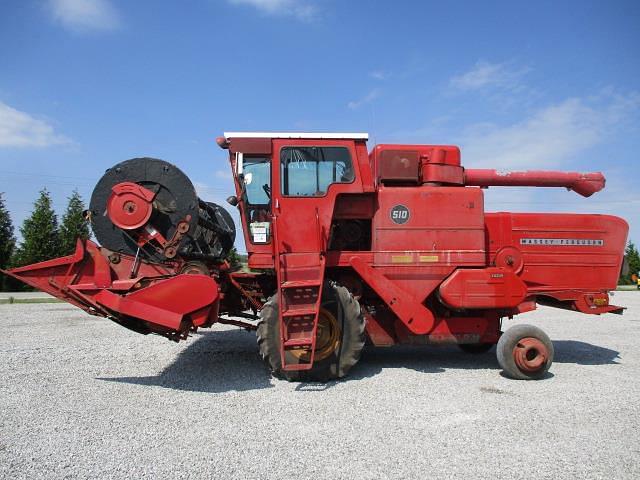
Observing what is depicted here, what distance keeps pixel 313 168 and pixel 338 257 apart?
1220 millimetres

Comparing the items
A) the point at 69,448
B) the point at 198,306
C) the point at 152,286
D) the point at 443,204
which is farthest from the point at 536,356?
the point at 69,448

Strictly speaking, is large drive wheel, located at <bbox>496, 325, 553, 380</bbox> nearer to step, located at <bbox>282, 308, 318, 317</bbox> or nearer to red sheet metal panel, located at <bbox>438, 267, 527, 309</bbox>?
red sheet metal panel, located at <bbox>438, 267, 527, 309</bbox>

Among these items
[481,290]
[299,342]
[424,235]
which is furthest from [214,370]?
[481,290]

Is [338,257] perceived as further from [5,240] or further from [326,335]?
[5,240]

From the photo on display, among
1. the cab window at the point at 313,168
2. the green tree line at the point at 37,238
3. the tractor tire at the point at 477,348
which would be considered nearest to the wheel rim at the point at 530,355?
the tractor tire at the point at 477,348

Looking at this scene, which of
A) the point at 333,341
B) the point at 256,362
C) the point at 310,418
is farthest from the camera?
the point at 256,362

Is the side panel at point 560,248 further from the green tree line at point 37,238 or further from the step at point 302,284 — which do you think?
the green tree line at point 37,238

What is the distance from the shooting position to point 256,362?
24.3ft

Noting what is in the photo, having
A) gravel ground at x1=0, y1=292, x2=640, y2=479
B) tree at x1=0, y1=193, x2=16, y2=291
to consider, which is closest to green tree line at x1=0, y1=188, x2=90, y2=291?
tree at x1=0, y1=193, x2=16, y2=291

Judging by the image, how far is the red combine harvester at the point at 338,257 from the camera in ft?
20.0

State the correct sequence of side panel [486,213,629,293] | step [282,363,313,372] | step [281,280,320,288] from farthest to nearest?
side panel [486,213,629,293]
step [281,280,320,288]
step [282,363,313,372]

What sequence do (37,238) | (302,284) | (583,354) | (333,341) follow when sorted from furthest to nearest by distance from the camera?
1. (37,238)
2. (583,354)
3. (333,341)
4. (302,284)

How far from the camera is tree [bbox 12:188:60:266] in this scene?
25.5m

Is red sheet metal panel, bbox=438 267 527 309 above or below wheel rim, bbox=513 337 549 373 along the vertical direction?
above
